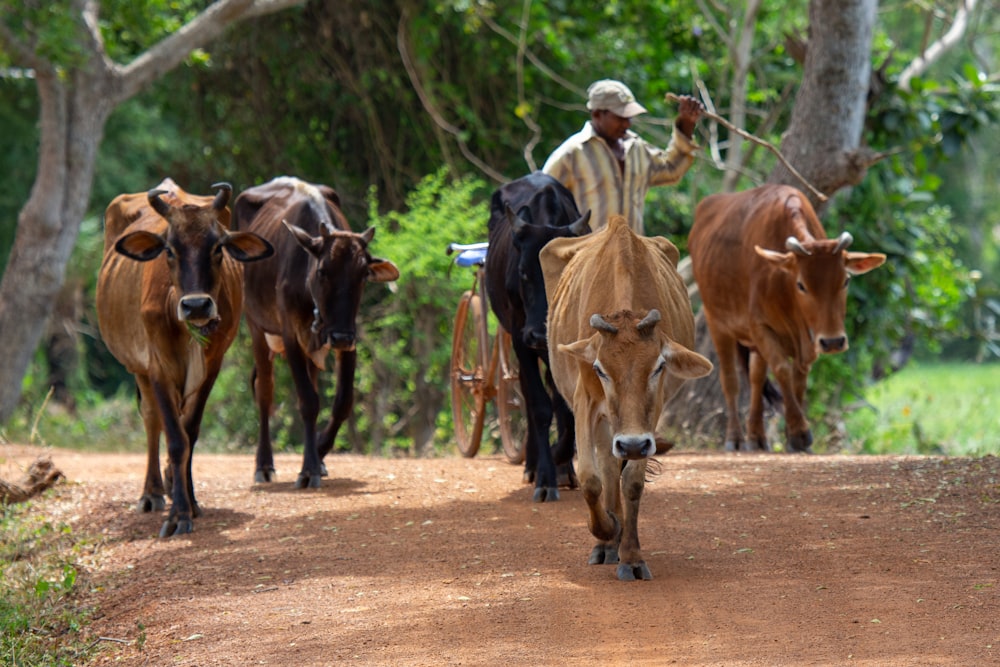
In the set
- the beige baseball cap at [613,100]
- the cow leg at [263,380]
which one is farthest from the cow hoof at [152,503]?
the beige baseball cap at [613,100]

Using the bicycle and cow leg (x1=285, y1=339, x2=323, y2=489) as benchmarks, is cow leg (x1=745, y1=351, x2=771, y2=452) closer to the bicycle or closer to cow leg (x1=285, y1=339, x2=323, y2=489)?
the bicycle

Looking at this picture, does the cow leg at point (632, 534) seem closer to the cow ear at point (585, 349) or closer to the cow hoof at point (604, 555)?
the cow hoof at point (604, 555)

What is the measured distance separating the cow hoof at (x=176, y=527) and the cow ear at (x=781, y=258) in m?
4.47

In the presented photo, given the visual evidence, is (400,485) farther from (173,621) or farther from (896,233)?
(896,233)

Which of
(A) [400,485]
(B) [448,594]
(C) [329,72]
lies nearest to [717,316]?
(A) [400,485]

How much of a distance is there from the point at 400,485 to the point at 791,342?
3.27m

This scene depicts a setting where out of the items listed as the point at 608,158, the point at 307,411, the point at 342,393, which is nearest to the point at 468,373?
the point at 342,393

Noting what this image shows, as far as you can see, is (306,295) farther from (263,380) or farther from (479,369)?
(479,369)

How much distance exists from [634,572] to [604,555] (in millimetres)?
363

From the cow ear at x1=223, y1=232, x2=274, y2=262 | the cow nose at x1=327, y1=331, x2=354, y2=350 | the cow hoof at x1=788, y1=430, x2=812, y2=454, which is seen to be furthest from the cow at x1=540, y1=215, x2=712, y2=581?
the cow hoof at x1=788, y1=430, x2=812, y2=454

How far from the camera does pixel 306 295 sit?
9.22 metres

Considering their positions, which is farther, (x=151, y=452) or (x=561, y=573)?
(x=151, y=452)

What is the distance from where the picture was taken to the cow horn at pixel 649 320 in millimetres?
5840

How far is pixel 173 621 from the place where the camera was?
20.5 ft
